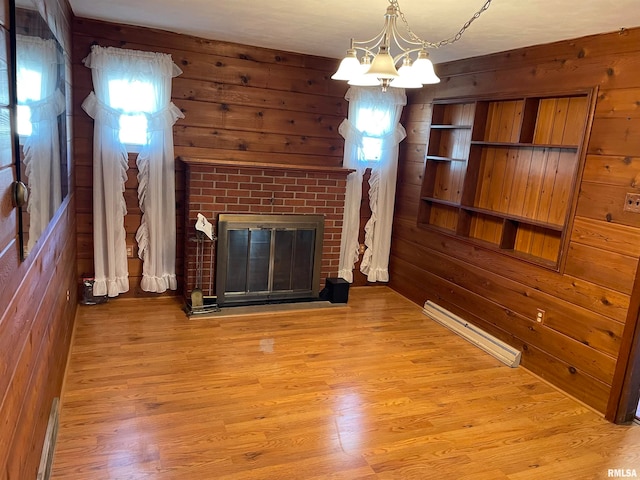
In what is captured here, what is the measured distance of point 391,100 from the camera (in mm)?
4570

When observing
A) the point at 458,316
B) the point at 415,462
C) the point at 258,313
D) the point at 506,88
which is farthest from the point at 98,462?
the point at 506,88

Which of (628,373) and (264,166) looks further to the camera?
(264,166)

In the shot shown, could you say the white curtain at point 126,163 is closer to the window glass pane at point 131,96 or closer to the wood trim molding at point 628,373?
the window glass pane at point 131,96

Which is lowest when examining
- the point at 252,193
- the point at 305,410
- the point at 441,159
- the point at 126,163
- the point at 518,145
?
the point at 305,410

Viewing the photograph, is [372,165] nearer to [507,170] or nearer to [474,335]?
[507,170]

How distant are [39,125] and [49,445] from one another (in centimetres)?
134

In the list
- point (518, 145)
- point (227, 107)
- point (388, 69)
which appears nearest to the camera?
point (388, 69)

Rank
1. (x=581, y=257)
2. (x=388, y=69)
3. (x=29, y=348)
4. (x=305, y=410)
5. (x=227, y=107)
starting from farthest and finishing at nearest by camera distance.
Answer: (x=227, y=107)
(x=581, y=257)
(x=305, y=410)
(x=388, y=69)
(x=29, y=348)

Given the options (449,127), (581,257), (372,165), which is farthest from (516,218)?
(372,165)

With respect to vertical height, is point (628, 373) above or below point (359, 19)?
below

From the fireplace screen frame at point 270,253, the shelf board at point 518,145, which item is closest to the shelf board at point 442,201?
the shelf board at point 518,145

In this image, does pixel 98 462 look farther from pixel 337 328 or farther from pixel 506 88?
pixel 506 88

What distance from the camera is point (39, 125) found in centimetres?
168

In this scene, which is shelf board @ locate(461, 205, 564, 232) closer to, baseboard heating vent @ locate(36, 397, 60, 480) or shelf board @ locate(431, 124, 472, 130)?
shelf board @ locate(431, 124, 472, 130)
